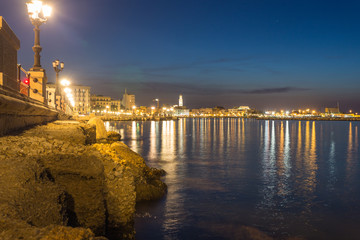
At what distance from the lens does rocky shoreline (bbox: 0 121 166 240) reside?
3.58m

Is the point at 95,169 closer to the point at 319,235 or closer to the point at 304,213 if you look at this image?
the point at 319,235

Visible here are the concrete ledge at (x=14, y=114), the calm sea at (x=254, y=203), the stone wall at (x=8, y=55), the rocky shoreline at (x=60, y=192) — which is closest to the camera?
the rocky shoreline at (x=60, y=192)

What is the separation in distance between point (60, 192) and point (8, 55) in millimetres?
9181

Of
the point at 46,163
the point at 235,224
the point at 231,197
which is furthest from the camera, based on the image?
the point at 231,197

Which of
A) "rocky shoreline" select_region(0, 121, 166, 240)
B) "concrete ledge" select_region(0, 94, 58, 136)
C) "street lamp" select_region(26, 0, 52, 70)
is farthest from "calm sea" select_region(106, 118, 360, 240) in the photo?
"street lamp" select_region(26, 0, 52, 70)

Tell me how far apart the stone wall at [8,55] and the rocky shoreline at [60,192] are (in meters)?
2.62

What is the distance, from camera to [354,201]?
15.3m

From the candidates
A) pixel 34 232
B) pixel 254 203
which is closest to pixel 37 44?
pixel 254 203

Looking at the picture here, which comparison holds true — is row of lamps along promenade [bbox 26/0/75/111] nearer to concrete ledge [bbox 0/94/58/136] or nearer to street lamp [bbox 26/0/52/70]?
street lamp [bbox 26/0/52/70]

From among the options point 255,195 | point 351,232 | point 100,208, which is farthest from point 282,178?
point 100,208

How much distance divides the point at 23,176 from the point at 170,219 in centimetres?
836

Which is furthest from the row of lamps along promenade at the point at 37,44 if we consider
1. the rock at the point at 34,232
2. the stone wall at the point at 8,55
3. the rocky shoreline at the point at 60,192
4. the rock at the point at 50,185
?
the rock at the point at 34,232

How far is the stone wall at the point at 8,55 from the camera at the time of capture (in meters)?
10.8

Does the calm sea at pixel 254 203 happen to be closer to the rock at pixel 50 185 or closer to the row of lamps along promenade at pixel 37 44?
the rock at pixel 50 185
